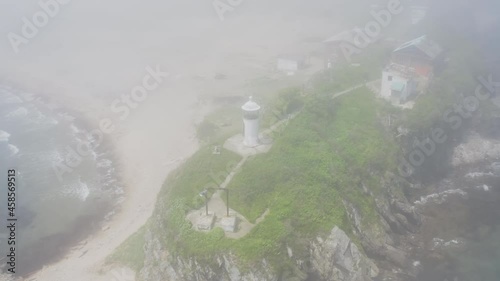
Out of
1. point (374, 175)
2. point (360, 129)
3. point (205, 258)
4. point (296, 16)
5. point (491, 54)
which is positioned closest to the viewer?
point (205, 258)

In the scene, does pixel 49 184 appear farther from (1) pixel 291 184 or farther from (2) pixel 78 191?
(1) pixel 291 184

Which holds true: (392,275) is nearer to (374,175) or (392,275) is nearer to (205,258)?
(374,175)

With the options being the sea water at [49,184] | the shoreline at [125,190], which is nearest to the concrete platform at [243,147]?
the shoreline at [125,190]

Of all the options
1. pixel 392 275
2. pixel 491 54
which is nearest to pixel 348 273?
pixel 392 275

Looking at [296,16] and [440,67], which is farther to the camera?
[296,16]

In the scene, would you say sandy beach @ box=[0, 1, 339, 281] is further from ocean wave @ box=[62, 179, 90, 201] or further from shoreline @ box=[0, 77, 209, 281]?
ocean wave @ box=[62, 179, 90, 201]

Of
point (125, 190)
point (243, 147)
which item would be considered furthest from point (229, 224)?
point (125, 190)
